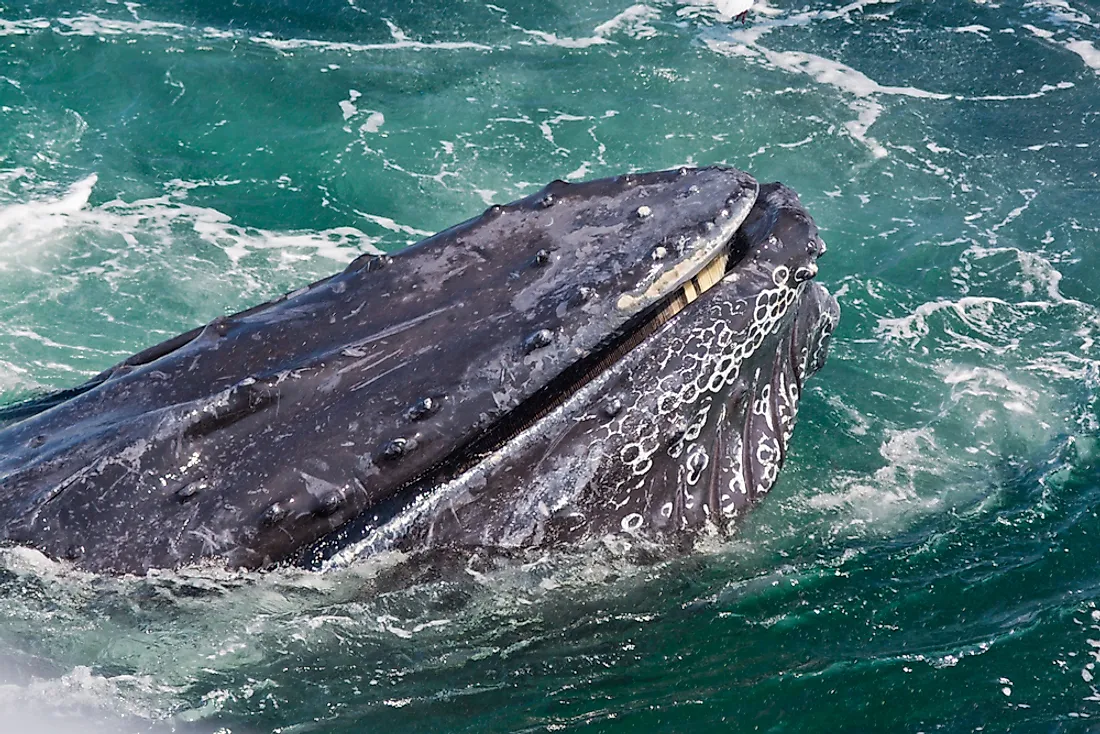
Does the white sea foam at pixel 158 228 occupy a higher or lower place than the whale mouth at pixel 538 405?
lower

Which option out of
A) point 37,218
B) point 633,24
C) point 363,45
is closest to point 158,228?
point 37,218

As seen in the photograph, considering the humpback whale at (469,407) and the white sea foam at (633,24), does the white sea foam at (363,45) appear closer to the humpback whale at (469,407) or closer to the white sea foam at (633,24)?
the white sea foam at (633,24)

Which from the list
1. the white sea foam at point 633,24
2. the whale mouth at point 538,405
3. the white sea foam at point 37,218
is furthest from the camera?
the white sea foam at point 633,24

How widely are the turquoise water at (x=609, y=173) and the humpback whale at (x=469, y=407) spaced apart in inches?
13.4

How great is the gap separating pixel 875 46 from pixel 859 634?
50.8ft

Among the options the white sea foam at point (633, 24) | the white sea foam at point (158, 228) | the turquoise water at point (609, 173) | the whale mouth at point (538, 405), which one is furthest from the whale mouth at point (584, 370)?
the white sea foam at point (633, 24)

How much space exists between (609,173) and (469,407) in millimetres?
10699

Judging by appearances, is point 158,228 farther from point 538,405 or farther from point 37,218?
point 538,405

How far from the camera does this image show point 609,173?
17.4 meters

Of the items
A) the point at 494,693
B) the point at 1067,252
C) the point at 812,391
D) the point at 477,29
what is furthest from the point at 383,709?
the point at 477,29

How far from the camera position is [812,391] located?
1227cm

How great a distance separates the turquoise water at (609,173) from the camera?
7.56 meters

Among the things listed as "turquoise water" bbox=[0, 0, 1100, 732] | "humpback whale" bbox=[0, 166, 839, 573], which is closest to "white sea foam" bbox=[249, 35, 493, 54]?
"turquoise water" bbox=[0, 0, 1100, 732]

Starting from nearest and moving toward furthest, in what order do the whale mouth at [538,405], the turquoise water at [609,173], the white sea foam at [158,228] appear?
the whale mouth at [538,405] → the turquoise water at [609,173] → the white sea foam at [158,228]
